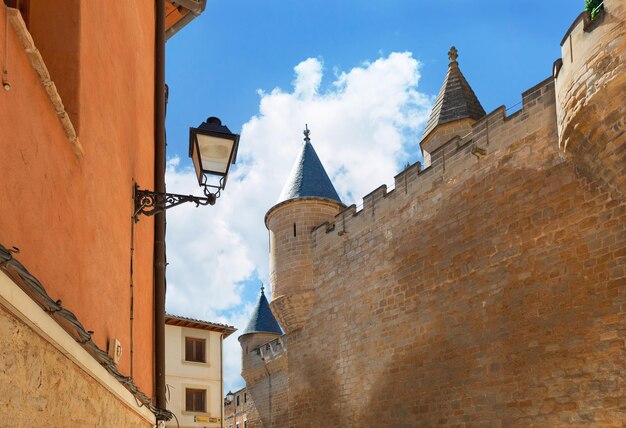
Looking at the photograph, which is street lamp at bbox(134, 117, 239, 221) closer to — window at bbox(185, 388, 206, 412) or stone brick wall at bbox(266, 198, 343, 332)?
stone brick wall at bbox(266, 198, 343, 332)

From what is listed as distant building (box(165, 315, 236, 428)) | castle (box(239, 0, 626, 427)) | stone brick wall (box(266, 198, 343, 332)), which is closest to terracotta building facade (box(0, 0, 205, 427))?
castle (box(239, 0, 626, 427))

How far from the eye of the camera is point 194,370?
22.2 metres

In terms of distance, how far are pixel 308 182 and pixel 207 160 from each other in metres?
16.5

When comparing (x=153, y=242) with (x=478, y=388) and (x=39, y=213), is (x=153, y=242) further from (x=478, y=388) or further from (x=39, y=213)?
(x=478, y=388)

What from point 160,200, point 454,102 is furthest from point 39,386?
point 454,102

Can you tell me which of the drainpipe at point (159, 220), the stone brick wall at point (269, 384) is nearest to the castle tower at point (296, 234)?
the stone brick wall at point (269, 384)

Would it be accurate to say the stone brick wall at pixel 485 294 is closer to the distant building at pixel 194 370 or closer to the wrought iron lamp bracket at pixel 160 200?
the distant building at pixel 194 370

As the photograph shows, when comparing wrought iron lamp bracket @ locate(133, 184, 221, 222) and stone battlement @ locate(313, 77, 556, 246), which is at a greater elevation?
stone battlement @ locate(313, 77, 556, 246)

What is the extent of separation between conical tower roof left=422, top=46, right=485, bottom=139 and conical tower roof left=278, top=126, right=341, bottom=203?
13.2 feet

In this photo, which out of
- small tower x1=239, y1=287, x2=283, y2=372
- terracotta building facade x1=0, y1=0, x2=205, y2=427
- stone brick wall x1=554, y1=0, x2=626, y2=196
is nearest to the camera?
terracotta building facade x1=0, y1=0, x2=205, y2=427

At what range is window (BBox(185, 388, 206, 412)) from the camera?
2166 cm

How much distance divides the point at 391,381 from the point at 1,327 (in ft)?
48.6

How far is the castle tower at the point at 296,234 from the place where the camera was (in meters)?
20.5

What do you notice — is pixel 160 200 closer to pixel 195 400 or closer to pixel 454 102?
pixel 454 102
